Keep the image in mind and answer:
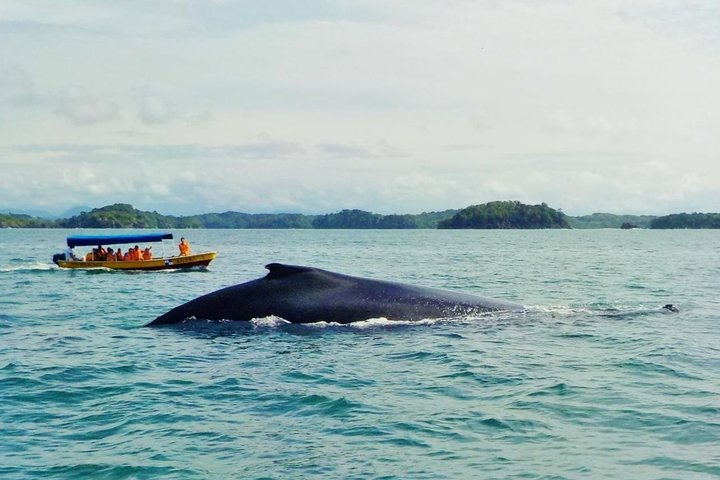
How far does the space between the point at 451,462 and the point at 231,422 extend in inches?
130

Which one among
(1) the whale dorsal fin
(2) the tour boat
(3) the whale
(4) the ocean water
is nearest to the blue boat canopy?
(2) the tour boat

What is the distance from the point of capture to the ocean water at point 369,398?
391 inches

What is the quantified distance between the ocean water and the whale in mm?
370

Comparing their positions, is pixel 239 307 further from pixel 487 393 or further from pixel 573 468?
pixel 573 468

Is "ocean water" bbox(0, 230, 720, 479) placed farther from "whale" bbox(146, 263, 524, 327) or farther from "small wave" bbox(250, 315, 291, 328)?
"whale" bbox(146, 263, 524, 327)

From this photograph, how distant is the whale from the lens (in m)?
18.7

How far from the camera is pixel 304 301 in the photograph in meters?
18.9

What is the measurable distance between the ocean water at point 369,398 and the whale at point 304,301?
37 centimetres

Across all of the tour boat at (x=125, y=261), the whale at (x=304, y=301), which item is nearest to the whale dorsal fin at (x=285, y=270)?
the whale at (x=304, y=301)

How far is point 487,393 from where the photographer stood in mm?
13312

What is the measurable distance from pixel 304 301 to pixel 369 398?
6118 millimetres

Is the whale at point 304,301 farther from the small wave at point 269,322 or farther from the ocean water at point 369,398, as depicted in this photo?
the ocean water at point 369,398

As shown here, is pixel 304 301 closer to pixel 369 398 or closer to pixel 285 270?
pixel 285 270

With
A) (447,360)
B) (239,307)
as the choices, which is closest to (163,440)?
(447,360)
